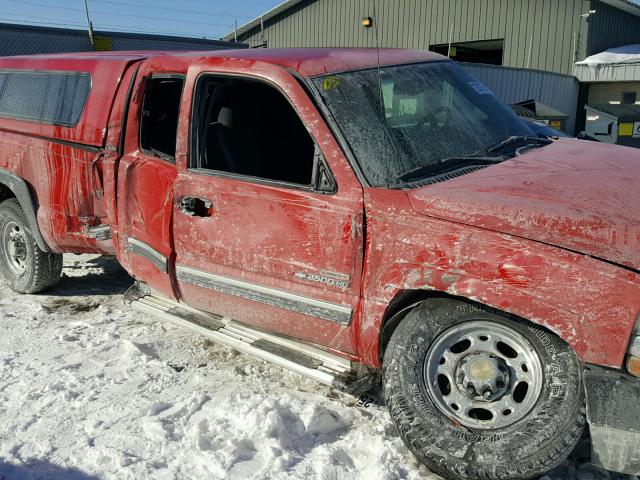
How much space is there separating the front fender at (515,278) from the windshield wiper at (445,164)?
32 centimetres

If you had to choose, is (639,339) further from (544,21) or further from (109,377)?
(544,21)

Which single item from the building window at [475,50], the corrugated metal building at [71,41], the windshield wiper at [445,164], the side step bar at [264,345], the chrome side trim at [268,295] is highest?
the building window at [475,50]

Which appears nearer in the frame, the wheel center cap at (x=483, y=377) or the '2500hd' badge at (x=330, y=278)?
the wheel center cap at (x=483, y=377)

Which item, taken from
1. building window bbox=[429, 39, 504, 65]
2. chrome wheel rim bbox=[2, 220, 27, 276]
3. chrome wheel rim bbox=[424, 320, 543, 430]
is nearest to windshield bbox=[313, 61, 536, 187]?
chrome wheel rim bbox=[424, 320, 543, 430]

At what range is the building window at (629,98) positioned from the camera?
2203cm

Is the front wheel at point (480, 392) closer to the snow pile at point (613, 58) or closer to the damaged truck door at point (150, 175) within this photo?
the damaged truck door at point (150, 175)

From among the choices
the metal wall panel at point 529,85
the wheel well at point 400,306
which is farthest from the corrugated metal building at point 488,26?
the wheel well at point 400,306

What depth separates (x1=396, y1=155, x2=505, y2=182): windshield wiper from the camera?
9.93 feet

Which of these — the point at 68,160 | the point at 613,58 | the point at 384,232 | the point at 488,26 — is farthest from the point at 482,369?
the point at 613,58

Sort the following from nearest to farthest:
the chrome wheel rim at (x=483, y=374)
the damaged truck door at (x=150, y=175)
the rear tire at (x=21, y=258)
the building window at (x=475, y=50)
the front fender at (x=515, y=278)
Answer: the front fender at (x=515, y=278) → the chrome wheel rim at (x=483, y=374) → the damaged truck door at (x=150, y=175) → the rear tire at (x=21, y=258) → the building window at (x=475, y=50)

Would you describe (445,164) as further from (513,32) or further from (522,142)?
(513,32)

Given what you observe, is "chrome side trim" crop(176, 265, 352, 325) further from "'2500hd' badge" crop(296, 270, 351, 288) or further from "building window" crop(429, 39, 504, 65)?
"building window" crop(429, 39, 504, 65)

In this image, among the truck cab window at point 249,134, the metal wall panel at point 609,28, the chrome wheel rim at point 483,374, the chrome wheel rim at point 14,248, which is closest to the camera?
the chrome wheel rim at point 483,374

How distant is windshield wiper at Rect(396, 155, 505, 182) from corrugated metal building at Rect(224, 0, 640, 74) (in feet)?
54.8
